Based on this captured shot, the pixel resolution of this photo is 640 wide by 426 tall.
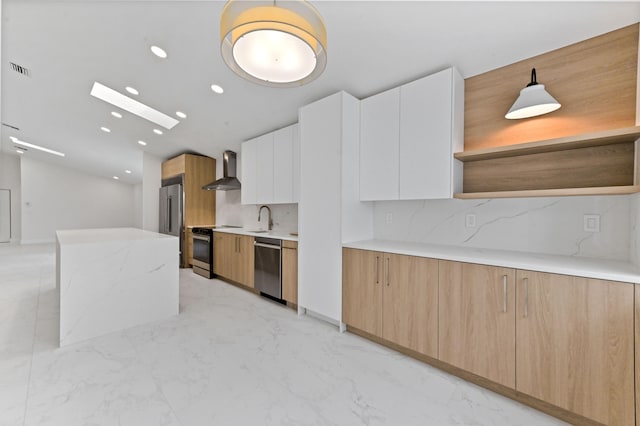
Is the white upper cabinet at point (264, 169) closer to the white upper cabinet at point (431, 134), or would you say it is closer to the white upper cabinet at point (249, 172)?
the white upper cabinet at point (249, 172)

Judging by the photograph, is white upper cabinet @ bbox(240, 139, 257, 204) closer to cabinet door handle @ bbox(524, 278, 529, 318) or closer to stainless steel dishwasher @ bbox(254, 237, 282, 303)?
stainless steel dishwasher @ bbox(254, 237, 282, 303)

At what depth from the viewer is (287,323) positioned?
2893mm

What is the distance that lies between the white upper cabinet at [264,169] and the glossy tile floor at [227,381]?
1.87 metres

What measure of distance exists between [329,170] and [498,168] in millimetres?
1481

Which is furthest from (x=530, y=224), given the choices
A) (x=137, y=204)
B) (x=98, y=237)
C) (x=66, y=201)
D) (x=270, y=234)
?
(x=66, y=201)

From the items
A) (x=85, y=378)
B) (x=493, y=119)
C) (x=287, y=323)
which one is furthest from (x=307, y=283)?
(x=493, y=119)

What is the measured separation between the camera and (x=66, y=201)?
9.66 meters

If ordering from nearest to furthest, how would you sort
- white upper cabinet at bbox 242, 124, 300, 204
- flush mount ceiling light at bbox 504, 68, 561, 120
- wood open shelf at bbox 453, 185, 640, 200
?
1. wood open shelf at bbox 453, 185, 640, 200
2. flush mount ceiling light at bbox 504, 68, 561, 120
3. white upper cabinet at bbox 242, 124, 300, 204

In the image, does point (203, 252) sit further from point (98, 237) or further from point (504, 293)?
point (504, 293)

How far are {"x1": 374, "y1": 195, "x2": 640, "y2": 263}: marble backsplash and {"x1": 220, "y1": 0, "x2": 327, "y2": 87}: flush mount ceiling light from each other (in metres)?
1.77

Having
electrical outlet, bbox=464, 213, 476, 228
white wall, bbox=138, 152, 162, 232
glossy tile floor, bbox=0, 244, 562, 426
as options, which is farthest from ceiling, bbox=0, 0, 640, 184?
glossy tile floor, bbox=0, 244, 562, 426

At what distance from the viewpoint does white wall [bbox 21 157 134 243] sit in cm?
906

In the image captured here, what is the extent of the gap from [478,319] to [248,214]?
4072mm

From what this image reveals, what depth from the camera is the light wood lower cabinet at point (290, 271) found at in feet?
10.5
